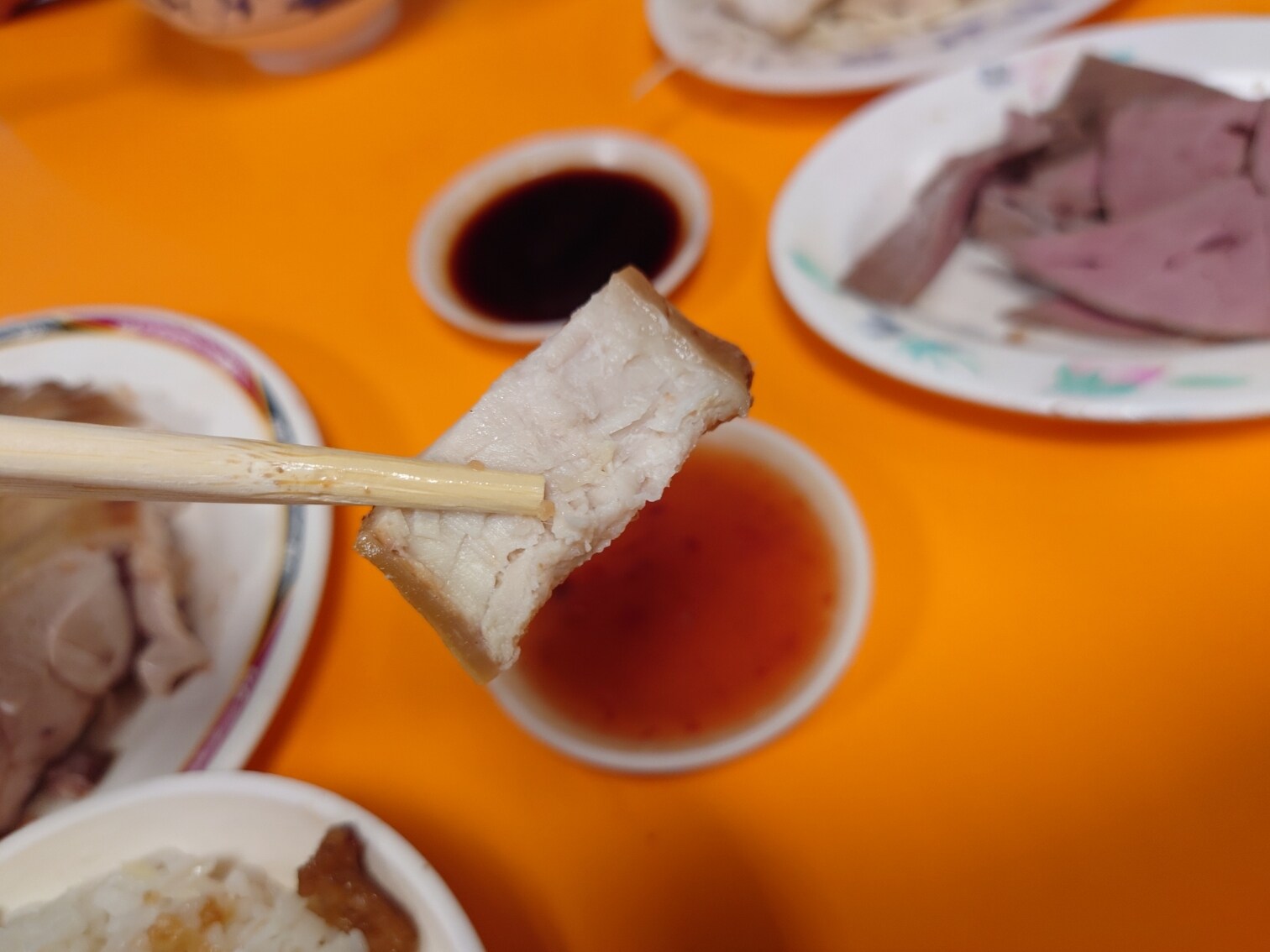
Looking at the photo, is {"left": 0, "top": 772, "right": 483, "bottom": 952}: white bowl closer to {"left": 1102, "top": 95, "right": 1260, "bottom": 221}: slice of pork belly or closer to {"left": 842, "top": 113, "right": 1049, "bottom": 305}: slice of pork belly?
{"left": 842, "top": 113, "right": 1049, "bottom": 305}: slice of pork belly

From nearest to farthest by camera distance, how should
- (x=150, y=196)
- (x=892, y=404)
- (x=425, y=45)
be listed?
(x=892, y=404), (x=150, y=196), (x=425, y=45)

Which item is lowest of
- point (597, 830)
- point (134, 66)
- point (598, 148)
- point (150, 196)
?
point (597, 830)

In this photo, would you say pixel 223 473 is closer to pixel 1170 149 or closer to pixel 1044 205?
pixel 1044 205

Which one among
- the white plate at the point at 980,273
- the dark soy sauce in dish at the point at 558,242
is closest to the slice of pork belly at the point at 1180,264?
the white plate at the point at 980,273

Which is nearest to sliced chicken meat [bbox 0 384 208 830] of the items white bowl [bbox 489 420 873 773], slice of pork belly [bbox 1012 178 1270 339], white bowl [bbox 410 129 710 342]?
white bowl [bbox 489 420 873 773]

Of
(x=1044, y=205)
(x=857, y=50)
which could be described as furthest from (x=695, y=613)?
(x=857, y=50)

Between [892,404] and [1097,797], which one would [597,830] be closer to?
[1097,797]

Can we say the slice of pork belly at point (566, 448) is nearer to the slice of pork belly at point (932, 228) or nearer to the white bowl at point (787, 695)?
the white bowl at point (787, 695)

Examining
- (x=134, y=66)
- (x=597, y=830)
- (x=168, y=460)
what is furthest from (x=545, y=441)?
(x=134, y=66)
